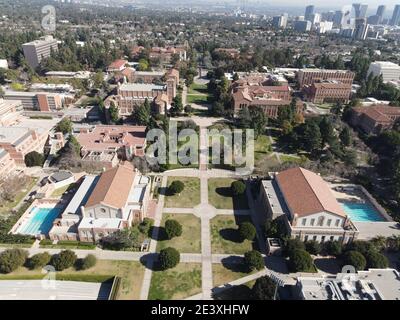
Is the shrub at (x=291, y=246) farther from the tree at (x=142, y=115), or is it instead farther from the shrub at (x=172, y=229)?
the tree at (x=142, y=115)

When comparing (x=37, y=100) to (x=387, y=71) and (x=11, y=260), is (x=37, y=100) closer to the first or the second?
(x=11, y=260)

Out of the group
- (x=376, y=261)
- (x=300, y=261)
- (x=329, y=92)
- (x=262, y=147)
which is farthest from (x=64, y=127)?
(x=329, y=92)

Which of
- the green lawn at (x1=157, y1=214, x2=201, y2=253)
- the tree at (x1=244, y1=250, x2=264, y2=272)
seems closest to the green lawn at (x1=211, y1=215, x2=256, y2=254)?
the green lawn at (x1=157, y1=214, x2=201, y2=253)

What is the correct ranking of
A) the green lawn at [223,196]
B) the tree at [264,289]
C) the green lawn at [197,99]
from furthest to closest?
1. the green lawn at [197,99]
2. the green lawn at [223,196]
3. the tree at [264,289]

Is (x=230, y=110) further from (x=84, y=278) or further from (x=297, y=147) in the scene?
(x=84, y=278)

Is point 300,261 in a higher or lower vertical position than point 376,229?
higher

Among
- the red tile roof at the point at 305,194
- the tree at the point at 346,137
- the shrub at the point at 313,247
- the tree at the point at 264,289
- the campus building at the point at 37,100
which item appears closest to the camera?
the tree at the point at 264,289

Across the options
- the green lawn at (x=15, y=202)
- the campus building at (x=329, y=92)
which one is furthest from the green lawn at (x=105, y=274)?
the campus building at (x=329, y=92)
